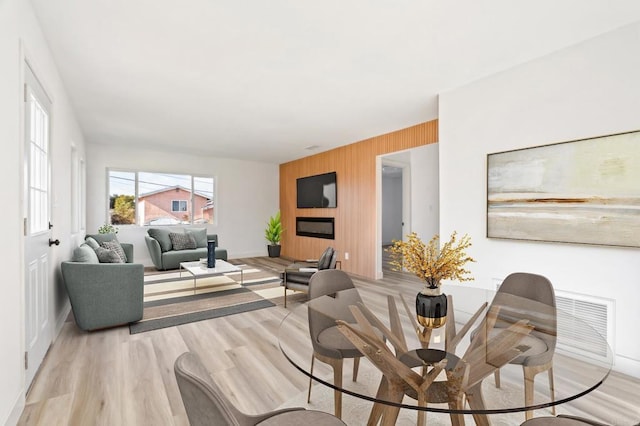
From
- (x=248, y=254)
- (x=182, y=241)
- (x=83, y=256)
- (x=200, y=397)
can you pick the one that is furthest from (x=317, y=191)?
(x=200, y=397)

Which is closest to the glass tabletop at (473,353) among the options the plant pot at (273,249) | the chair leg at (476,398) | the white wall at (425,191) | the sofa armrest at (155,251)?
the chair leg at (476,398)

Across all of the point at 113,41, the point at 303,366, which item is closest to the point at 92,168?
the point at 113,41

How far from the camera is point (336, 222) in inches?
256

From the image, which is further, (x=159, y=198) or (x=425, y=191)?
(x=159, y=198)

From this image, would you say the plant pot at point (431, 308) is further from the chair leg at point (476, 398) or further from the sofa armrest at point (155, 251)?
the sofa armrest at point (155, 251)

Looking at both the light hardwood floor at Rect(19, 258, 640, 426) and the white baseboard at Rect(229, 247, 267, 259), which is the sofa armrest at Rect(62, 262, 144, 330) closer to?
the light hardwood floor at Rect(19, 258, 640, 426)

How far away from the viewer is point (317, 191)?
6996 mm

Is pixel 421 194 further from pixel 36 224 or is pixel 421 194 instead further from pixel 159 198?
pixel 159 198

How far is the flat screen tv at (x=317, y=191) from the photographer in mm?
6523

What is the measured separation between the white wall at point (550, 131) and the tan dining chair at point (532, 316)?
2.83 feet

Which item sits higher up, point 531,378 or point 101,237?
point 101,237

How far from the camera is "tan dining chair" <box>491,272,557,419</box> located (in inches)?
48.8

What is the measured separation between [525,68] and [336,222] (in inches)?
168

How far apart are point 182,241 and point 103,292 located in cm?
353
